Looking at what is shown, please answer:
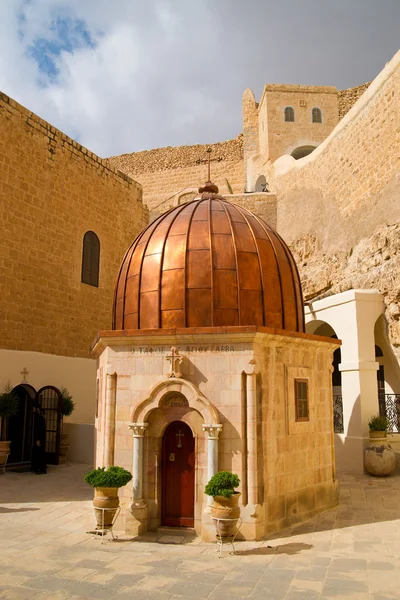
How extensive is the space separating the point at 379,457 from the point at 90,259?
36.6 ft

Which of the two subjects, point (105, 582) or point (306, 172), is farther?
point (306, 172)

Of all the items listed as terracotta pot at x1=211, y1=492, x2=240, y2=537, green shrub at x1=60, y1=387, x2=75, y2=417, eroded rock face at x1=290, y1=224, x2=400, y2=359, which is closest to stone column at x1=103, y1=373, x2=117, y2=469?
terracotta pot at x1=211, y1=492, x2=240, y2=537

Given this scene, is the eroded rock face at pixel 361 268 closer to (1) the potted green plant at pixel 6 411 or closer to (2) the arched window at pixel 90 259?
(2) the arched window at pixel 90 259

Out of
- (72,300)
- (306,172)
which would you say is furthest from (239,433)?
(306,172)

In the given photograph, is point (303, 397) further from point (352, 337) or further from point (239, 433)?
Answer: point (352, 337)

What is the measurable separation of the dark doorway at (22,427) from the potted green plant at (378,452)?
912cm

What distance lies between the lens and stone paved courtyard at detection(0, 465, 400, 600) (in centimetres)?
517

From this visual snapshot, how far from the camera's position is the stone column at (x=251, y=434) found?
23.3 ft

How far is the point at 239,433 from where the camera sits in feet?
23.8

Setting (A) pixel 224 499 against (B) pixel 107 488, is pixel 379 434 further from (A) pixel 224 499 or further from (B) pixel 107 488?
(B) pixel 107 488

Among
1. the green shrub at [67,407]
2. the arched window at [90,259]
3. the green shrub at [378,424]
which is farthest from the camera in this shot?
the arched window at [90,259]

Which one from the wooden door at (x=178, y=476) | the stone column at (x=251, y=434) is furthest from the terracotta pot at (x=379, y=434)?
the wooden door at (x=178, y=476)

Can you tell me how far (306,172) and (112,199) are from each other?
920cm

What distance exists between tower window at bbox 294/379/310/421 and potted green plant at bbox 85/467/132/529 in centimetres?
300
